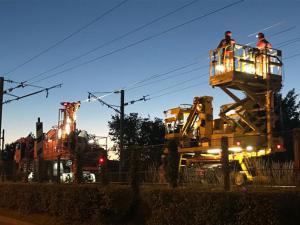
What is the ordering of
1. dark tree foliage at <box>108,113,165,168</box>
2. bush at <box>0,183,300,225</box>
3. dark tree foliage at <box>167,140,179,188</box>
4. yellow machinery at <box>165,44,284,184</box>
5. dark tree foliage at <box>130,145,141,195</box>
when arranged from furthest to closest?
dark tree foliage at <box>108,113,165,168</box>, yellow machinery at <box>165,44,284,184</box>, dark tree foliage at <box>130,145,141,195</box>, dark tree foliage at <box>167,140,179,188</box>, bush at <box>0,183,300,225</box>

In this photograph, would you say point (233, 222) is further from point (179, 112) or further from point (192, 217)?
point (179, 112)

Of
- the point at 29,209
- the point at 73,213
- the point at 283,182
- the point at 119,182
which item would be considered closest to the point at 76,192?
the point at 73,213

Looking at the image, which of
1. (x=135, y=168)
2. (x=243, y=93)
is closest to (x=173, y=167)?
(x=135, y=168)

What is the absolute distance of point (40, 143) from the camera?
30.7 metres

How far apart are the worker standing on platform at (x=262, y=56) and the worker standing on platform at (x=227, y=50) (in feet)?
3.56

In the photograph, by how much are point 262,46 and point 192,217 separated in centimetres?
925

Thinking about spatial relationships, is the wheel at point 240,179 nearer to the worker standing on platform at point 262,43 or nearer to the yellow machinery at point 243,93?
the yellow machinery at point 243,93

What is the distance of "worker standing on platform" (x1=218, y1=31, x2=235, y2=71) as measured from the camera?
17.0 metres

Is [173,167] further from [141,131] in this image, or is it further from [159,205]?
[141,131]

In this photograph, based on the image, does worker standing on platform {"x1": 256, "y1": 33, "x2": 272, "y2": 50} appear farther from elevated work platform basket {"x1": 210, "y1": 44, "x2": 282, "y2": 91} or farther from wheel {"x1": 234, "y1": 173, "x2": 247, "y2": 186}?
wheel {"x1": 234, "y1": 173, "x2": 247, "y2": 186}

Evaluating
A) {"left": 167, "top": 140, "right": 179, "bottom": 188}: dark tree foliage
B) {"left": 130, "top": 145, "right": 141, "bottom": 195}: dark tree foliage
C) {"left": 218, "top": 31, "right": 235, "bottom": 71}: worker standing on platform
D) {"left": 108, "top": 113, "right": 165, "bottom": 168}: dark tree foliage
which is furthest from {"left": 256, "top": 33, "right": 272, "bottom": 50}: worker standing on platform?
{"left": 108, "top": 113, "right": 165, "bottom": 168}: dark tree foliage

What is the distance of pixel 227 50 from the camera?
1711cm

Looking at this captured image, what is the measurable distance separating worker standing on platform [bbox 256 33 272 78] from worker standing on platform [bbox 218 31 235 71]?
1.09 m

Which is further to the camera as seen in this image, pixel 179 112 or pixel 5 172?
pixel 5 172
